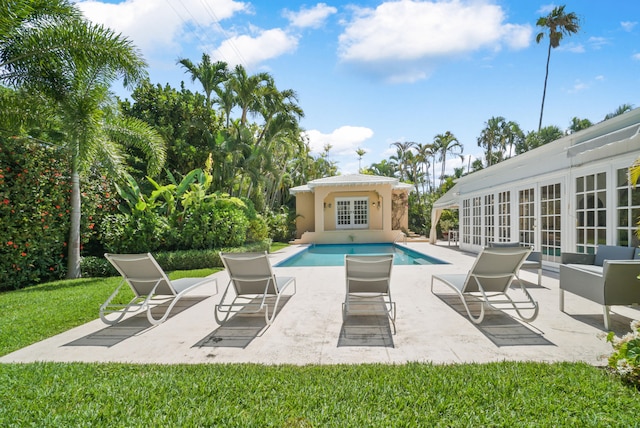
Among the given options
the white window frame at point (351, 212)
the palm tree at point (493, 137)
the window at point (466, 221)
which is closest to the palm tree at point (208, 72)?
the white window frame at point (351, 212)

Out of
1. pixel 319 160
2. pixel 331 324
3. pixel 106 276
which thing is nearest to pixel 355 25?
pixel 331 324

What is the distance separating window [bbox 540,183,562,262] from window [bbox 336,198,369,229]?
545 inches

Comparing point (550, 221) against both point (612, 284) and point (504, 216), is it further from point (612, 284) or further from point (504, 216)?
point (612, 284)

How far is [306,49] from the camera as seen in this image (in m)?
13.8

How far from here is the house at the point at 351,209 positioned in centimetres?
2200

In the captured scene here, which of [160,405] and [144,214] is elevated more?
[144,214]

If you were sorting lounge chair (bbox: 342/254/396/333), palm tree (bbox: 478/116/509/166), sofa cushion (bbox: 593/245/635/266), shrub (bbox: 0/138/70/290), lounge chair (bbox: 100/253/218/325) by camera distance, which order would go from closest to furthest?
lounge chair (bbox: 100/253/218/325) → lounge chair (bbox: 342/254/396/333) → sofa cushion (bbox: 593/245/635/266) → shrub (bbox: 0/138/70/290) → palm tree (bbox: 478/116/509/166)

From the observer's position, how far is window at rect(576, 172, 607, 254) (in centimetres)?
760

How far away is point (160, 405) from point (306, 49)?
45.6 feet

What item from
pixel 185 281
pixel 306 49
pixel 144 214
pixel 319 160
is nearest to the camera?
pixel 185 281

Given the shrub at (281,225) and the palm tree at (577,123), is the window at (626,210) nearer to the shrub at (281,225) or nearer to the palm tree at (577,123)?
the shrub at (281,225)

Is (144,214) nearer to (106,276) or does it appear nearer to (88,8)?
(106,276)

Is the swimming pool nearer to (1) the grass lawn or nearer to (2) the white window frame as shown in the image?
(2) the white window frame

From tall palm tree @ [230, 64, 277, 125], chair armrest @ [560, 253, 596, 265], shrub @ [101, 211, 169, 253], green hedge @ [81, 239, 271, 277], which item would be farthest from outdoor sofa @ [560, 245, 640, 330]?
tall palm tree @ [230, 64, 277, 125]
